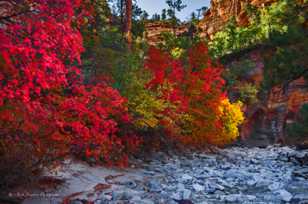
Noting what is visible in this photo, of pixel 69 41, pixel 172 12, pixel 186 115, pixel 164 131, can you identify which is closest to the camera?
pixel 69 41

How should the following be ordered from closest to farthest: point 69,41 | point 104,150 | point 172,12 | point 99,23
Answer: point 69,41 < point 104,150 < point 99,23 < point 172,12

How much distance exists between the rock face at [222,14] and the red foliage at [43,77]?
4388 centimetres

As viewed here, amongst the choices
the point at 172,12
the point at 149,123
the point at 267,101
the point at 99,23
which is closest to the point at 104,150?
the point at 149,123

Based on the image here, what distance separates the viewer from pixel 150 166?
10.5 m

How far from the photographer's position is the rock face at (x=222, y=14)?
157 feet

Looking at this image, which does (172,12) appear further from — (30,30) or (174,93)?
(30,30)

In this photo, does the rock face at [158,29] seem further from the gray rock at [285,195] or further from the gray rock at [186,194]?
the gray rock at [285,195]

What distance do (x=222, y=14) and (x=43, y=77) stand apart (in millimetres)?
55426

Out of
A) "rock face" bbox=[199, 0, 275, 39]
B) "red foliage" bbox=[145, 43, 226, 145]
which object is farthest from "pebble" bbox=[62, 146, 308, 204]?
"rock face" bbox=[199, 0, 275, 39]

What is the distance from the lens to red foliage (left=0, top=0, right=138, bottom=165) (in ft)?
12.5

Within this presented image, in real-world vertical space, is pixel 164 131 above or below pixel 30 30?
below

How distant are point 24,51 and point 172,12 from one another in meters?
49.8

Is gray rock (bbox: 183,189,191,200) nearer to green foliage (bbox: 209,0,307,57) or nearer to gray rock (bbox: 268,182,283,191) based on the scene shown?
gray rock (bbox: 268,182,283,191)

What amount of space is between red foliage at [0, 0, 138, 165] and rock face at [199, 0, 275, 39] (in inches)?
1728
